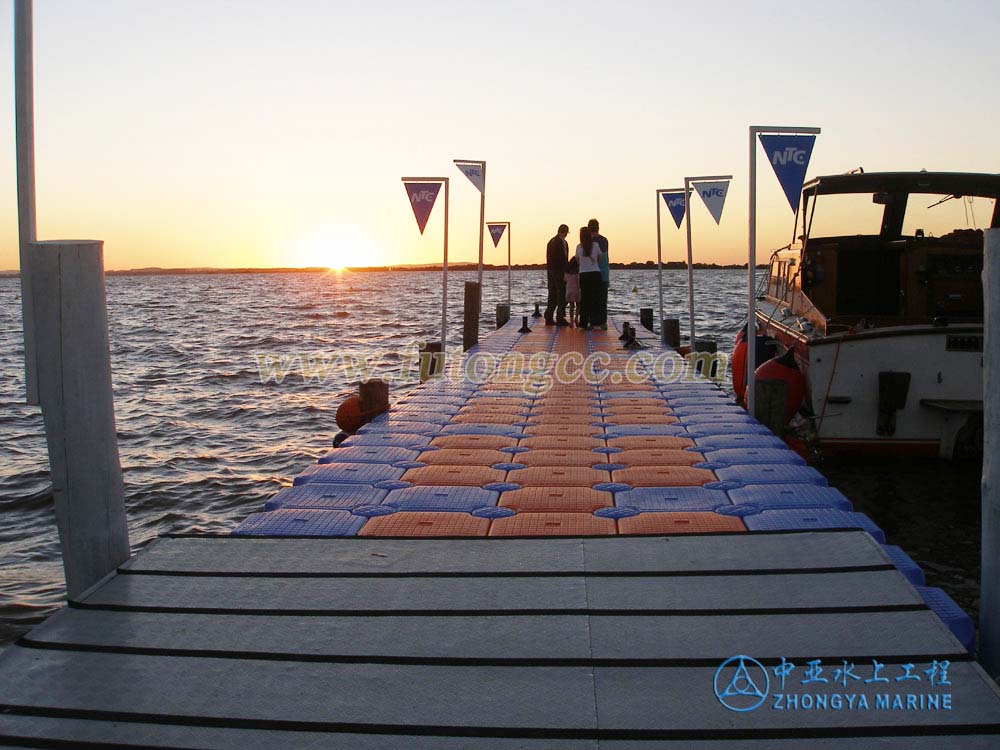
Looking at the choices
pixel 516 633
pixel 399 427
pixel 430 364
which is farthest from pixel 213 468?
pixel 516 633

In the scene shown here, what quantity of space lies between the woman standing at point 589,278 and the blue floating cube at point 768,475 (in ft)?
35.9

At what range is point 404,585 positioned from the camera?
4.01 metres

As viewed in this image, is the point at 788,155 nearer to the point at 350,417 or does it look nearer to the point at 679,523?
the point at 350,417

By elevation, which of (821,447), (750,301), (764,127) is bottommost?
(821,447)

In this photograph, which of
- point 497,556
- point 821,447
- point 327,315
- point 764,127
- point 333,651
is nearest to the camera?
point 333,651

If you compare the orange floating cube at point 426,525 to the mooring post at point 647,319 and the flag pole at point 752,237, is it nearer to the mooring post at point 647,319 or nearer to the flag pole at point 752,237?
the flag pole at point 752,237

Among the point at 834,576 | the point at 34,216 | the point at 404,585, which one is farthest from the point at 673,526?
the point at 34,216

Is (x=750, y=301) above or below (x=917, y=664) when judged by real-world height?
above

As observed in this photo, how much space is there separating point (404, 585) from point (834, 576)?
1827mm

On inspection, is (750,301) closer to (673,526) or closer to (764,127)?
(764,127)

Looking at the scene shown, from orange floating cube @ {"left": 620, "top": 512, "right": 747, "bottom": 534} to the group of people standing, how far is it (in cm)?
1219

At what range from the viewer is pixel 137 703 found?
306 cm

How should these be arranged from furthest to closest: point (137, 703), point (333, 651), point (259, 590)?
A: point (259, 590)
point (333, 651)
point (137, 703)

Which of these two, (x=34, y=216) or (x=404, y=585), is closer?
(x=404, y=585)
